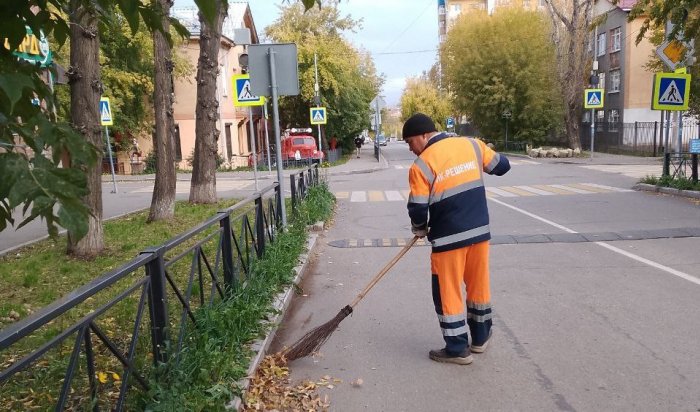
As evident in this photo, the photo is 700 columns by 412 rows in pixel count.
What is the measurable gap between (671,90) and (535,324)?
10.9 meters

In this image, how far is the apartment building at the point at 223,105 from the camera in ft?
103

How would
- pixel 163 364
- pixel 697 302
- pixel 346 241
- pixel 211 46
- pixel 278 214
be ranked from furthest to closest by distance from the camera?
pixel 211 46 < pixel 346 241 < pixel 278 214 < pixel 697 302 < pixel 163 364

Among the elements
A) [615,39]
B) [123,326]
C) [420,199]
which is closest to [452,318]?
[420,199]

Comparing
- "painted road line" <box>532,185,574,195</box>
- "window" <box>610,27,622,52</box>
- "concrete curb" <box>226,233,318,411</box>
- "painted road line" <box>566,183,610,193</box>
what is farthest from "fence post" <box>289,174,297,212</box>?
"window" <box>610,27,622,52</box>

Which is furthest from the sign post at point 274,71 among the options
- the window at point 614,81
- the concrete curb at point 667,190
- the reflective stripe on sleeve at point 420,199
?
the window at point 614,81

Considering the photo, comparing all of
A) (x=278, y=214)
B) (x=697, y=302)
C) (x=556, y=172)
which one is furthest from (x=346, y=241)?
(x=556, y=172)

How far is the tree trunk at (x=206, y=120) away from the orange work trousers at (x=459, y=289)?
9386 millimetres

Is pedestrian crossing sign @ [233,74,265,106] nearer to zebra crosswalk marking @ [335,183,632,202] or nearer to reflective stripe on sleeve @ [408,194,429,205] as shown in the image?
zebra crosswalk marking @ [335,183,632,202]

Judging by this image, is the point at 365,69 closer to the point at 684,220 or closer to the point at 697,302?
the point at 684,220

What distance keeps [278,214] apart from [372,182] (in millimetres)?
13107

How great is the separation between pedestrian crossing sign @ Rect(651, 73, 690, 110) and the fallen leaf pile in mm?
12579

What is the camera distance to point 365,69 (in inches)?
1844

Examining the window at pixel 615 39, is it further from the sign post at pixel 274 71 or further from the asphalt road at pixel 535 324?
the sign post at pixel 274 71

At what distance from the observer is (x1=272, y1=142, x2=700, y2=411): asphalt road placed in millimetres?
3770
